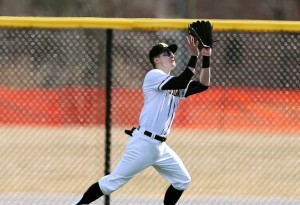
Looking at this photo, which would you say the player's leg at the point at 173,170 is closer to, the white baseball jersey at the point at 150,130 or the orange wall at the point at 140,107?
the white baseball jersey at the point at 150,130

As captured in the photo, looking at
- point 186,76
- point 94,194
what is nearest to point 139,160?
point 94,194

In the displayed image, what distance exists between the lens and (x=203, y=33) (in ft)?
26.9

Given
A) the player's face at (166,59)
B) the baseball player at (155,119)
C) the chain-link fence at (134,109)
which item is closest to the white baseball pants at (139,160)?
the baseball player at (155,119)

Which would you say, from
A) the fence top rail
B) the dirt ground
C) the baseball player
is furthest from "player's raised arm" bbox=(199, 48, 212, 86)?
the dirt ground

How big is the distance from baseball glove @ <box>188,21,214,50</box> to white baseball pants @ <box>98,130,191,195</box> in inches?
34.3

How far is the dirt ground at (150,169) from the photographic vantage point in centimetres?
1025

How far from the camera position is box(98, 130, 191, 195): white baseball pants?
8289 millimetres

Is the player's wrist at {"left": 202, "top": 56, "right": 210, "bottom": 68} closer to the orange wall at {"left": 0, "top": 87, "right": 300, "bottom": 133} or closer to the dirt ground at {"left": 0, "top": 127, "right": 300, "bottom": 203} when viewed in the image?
the orange wall at {"left": 0, "top": 87, "right": 300, "bottom": 133}

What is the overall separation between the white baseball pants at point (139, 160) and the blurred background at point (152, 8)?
116 ft

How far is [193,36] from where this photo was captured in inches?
324

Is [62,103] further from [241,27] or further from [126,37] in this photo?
[241,27]

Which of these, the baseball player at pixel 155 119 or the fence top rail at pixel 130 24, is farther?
the fence top rail at pixel 130 24

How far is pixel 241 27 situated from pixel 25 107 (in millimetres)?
2135

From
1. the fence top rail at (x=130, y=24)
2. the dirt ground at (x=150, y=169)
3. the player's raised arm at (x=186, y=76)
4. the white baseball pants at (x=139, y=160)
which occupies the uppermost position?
the fence top rail at (x=130, y=24)
